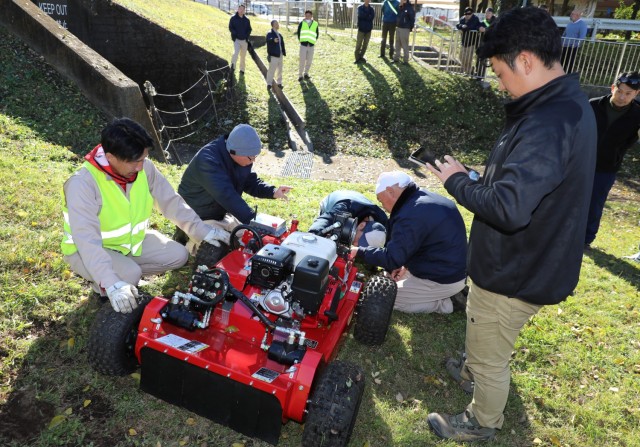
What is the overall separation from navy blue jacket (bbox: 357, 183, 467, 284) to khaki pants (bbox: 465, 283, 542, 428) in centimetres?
129

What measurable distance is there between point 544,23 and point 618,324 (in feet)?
13.6

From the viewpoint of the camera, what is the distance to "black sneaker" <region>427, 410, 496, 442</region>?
11.5 feet

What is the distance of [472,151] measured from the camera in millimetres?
13070

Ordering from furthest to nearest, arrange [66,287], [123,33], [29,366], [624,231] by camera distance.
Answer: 1. [123,33]
2. [624,231]
3. [66,287]
4. [29,366]

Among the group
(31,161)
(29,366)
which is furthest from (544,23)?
(31,161)

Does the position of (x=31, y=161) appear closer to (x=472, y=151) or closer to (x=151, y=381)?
(x=151, y=381)

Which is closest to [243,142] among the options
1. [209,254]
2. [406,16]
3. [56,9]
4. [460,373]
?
[209,254]

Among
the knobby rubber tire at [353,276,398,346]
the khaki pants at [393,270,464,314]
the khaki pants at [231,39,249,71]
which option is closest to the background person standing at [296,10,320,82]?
the khaki pants at [231,39,249,71]

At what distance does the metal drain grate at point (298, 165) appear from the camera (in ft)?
35.2

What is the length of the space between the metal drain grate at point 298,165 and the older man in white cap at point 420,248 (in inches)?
234

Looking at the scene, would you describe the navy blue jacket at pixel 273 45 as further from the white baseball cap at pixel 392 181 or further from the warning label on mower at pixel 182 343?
the warning label on mower at pixel 182 343

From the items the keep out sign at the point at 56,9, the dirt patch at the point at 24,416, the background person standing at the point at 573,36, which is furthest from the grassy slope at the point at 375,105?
the dirt patch at the point at 24,416

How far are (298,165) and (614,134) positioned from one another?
6.39 m

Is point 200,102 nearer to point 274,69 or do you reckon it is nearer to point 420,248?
point 274,69
